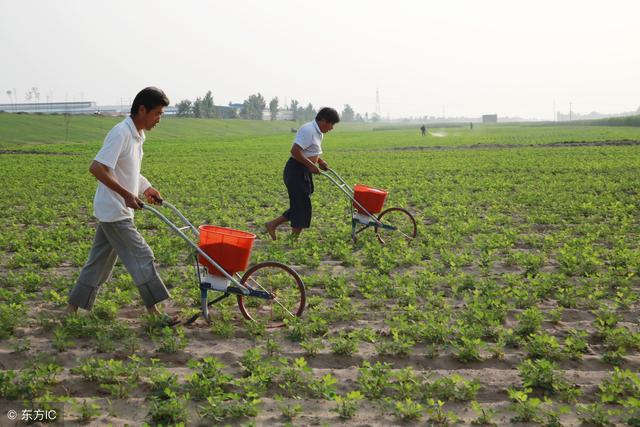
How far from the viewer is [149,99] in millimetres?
4770

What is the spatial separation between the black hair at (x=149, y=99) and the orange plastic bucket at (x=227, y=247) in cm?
115

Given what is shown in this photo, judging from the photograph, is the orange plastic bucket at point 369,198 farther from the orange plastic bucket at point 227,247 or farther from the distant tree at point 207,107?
the distant tree at point 207,107

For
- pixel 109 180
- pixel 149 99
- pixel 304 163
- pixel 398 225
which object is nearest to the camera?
pixel 109 180

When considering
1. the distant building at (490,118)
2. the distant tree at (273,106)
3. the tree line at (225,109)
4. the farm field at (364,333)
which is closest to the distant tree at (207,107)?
the tree line at (225,109)

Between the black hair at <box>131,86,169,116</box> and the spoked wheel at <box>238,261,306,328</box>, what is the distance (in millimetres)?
1707

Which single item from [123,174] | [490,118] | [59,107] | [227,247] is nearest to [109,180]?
[123,174]

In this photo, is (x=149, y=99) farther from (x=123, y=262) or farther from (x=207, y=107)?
(x=207, y=107)

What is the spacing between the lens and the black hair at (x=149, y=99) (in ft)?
15.5

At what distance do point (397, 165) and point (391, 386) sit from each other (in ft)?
68.6

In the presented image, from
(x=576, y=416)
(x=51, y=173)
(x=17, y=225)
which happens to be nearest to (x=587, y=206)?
(x=576, y=416)

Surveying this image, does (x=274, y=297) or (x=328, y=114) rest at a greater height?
(x=328, y=114)

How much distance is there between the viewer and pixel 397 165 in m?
24.4

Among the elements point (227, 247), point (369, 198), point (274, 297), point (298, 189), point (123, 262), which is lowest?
point (274, 297)

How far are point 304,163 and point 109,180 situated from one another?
374 centimetres
